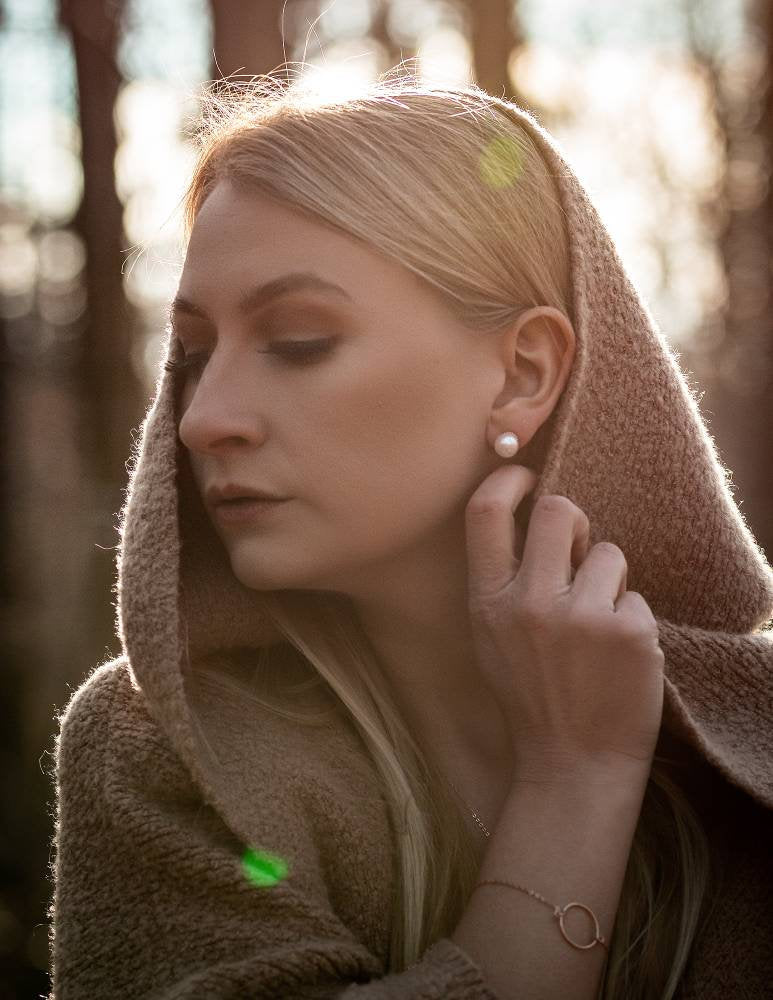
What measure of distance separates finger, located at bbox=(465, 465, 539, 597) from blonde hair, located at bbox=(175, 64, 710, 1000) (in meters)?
0.18

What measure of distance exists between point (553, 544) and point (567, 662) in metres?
0.21

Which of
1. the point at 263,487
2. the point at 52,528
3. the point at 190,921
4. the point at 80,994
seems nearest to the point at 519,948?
the point at 190,921

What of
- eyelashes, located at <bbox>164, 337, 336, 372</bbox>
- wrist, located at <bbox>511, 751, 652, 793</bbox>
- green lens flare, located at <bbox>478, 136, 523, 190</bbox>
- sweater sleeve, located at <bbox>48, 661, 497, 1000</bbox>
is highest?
green lens flare, located at <bbox>478, 136, 523, 190</bbox>

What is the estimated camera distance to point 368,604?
196cm

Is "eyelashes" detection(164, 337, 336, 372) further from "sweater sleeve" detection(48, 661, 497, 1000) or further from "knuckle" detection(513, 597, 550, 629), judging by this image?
"sweater sleeve" detection(48, 661, 497, 1000)

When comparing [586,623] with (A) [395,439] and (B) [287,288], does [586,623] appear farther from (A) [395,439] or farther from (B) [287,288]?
(B) [287,288]

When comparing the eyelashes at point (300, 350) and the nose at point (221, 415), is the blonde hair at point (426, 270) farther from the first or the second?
the nose at point (221, 415)

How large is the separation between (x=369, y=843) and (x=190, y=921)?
327 mm

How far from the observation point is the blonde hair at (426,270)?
1.71 metres

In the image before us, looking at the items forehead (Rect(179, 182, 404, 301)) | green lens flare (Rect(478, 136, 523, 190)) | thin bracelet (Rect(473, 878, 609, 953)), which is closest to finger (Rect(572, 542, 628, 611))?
thin bracelet (Rect(473, 878, 609, 953))

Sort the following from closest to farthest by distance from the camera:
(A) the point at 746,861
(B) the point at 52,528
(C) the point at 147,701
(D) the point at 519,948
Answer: (D) the point at 519,948 < (C) the point at 147,701 < (A) the point at 746,861 < (B) the point at 52,528

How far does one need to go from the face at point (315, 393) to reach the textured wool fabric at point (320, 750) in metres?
0.17

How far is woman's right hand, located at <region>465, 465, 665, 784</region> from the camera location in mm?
1651

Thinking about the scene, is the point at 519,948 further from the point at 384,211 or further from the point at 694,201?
→ the point at 694,201
